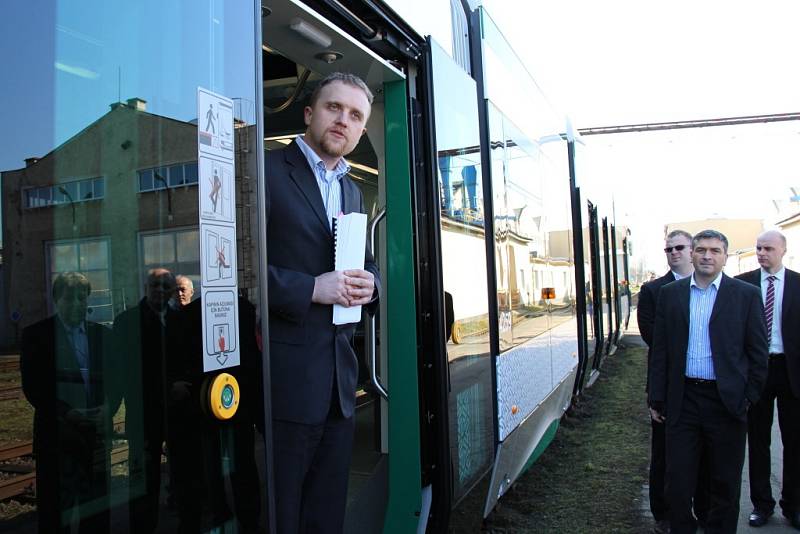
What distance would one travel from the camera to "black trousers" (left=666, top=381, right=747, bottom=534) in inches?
150

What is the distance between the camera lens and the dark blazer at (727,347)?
3764mm

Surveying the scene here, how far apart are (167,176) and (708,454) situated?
352 centimetres

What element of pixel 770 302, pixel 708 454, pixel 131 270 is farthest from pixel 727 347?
pixel 131 270

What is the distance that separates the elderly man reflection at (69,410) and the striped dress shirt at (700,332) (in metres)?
3.30

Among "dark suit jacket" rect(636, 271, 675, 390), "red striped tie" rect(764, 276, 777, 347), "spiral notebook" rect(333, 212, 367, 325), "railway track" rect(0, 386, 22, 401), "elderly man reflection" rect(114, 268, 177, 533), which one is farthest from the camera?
"dark suit jacket" rect(636, 271, 675, 390)

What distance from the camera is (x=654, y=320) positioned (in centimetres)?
449

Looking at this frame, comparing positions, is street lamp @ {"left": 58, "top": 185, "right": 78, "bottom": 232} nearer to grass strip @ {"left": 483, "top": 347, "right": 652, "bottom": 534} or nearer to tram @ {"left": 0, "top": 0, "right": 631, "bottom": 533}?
tram @ {"left": 0, "top": 0, "right": 631, "bottom": 533}

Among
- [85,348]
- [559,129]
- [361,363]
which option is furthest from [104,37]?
[559,129]

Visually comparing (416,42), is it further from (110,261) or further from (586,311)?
(586,311)

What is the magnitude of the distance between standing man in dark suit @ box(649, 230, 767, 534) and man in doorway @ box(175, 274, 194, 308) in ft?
10.1

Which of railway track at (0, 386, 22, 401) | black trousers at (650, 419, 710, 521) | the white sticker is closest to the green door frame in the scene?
the white sticker

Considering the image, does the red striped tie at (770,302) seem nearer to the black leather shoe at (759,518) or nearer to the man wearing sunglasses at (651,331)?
the man wearing sunglasses at (651,331)

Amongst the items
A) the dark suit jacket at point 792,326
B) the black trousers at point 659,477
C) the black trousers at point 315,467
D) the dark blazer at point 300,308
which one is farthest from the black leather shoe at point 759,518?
the dark blazer at point 300,308

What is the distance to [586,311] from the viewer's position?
7.61 m
